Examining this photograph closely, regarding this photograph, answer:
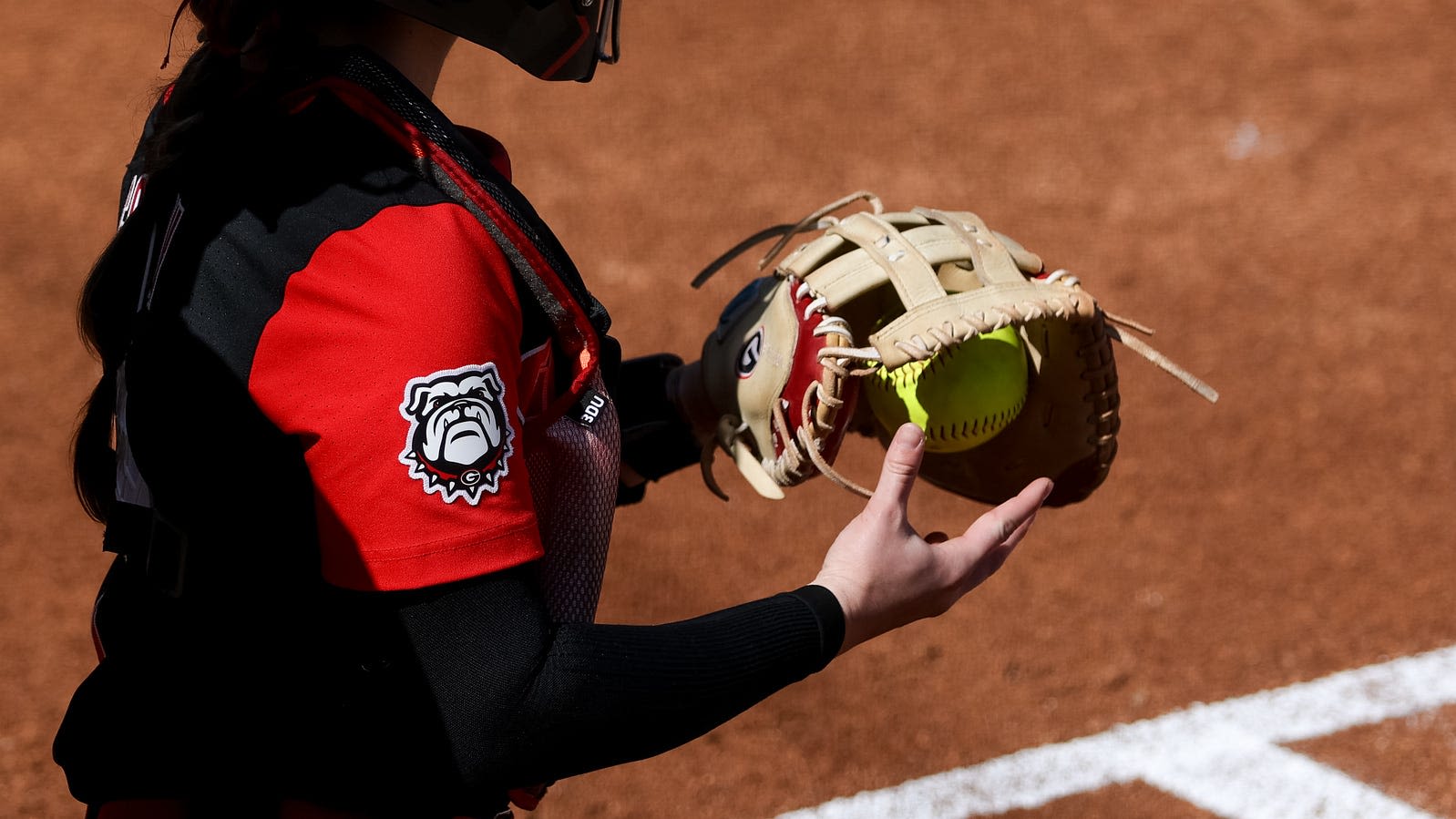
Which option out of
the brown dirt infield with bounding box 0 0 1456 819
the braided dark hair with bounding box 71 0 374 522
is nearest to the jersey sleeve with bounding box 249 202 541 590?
the braided dark hair with bounding box 71 0 374 522

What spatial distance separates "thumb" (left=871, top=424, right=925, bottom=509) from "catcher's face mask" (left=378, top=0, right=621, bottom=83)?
0.62m

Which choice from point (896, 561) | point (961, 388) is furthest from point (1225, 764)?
point (896, 561)

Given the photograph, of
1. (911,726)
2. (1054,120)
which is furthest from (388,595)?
(1054,120)

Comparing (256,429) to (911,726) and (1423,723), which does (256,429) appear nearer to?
(911,726)

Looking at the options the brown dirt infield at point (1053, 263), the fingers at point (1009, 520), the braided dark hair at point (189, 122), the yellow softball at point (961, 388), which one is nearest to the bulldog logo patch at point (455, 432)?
the braided dark hair at point (189, 122)

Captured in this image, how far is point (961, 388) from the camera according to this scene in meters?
2.16

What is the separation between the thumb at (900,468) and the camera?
5.12 feet

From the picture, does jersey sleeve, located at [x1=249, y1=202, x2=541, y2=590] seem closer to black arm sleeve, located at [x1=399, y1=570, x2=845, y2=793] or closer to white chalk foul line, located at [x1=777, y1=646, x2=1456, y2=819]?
black arm sleeve, located at [x1=399, y1=570, x2=845, y2=793]

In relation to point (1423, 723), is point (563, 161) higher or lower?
higher

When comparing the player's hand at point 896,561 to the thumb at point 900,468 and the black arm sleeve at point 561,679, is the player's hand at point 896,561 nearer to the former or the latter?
the thumb at point 900,468

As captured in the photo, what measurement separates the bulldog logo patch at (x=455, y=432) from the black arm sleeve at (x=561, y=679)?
10cm

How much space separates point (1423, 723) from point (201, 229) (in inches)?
106

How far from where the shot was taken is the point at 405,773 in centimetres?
139

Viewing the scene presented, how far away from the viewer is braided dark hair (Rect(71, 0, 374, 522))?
4.71ft
